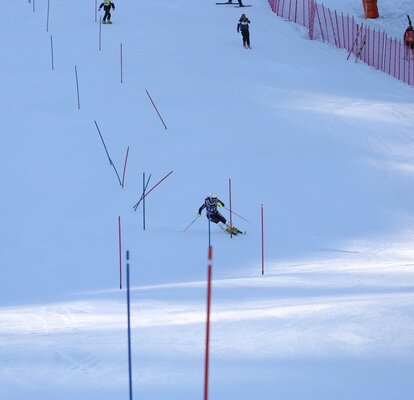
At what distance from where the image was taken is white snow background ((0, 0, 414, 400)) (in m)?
9.23

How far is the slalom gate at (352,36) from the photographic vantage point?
2982 cm

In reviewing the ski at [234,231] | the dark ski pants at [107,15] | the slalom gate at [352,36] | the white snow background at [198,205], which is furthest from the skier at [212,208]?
Result: the dark ski pants at [107,15]

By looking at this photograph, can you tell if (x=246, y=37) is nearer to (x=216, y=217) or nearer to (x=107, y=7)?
(x=107, y=7)

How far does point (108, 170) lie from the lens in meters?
21.3

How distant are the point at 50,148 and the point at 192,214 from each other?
14.8ft

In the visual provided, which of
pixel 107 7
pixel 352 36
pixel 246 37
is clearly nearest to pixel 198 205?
pixel 246 37

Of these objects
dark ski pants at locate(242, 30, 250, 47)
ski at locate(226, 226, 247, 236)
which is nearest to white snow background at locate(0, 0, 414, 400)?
ski at locate(226, 226, 247, 236)

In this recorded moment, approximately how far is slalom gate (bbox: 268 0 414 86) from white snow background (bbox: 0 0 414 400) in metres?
0.55

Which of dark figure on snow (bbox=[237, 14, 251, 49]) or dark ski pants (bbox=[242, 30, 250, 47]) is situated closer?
dark figure on snow (bbox=[237, 14, 251, 49])

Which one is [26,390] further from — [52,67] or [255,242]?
[52,67]

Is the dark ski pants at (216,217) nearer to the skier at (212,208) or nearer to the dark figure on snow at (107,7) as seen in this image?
the skier at (212,208)

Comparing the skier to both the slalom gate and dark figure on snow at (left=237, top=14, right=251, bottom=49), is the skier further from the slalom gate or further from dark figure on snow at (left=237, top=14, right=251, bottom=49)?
the slalom gate

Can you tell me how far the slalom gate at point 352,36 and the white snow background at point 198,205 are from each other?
55 cm

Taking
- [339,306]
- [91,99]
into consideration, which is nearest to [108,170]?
[91,99]
